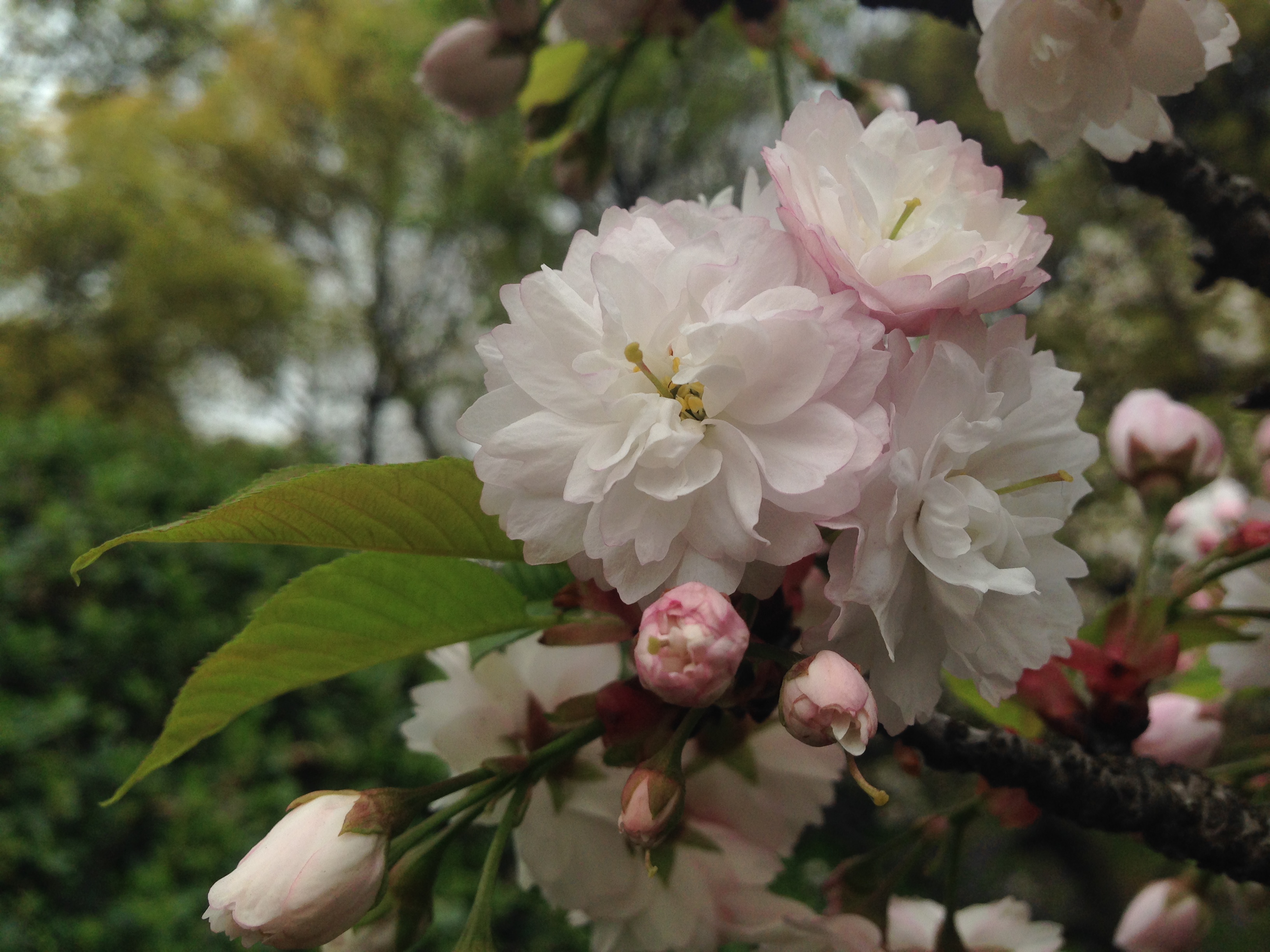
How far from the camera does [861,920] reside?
0.41 m

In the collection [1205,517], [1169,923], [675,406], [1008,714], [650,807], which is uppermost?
[675,406]

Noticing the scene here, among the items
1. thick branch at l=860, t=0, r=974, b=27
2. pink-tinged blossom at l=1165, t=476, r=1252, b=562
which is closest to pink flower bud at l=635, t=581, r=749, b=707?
thick branch at l=860, t=0, r=974, b=27

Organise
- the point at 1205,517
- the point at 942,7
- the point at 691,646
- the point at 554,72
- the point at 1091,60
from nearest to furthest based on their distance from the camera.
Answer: the point at 691,646
the point at 1091,60
the point at 942,7
the point at 554,72
the point at 1205,517

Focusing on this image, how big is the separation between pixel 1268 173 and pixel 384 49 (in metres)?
6.48

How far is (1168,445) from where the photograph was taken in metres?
0.54

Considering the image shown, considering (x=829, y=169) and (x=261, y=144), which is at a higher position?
(x=829, y=169)

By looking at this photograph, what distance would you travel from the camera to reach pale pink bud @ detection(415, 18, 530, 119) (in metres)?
0.63

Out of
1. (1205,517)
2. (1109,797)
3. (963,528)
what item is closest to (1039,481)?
(963,528)

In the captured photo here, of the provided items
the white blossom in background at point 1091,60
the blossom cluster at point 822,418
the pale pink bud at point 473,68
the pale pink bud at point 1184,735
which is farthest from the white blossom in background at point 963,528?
the pale pink bud at point 473,68

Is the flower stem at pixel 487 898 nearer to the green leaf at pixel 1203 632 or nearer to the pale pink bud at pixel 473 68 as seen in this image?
the green leaf at pixel 1203 632

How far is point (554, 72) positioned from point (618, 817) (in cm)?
65

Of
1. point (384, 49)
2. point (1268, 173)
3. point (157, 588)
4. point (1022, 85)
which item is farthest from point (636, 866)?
point (384, 49)

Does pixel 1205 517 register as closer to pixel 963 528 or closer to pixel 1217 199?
pixel 1217 199

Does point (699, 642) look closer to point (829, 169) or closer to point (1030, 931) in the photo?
point (829, 169)
